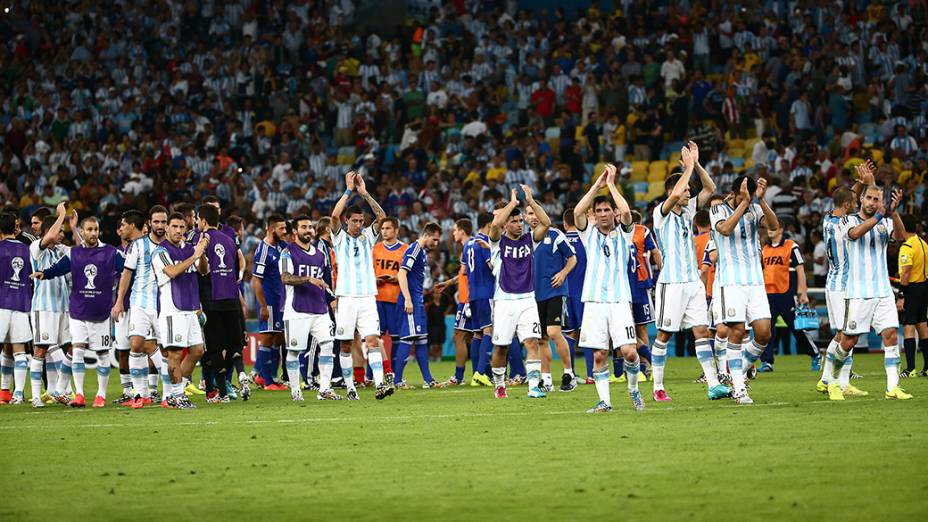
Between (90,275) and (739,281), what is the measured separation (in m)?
8.65

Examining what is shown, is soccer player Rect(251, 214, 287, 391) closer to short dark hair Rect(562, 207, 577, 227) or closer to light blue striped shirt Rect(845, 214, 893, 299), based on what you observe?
short dark hair Rect(562, 207, 577, 227)

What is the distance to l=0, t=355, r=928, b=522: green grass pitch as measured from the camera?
8430mm

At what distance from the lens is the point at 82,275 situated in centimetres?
1762

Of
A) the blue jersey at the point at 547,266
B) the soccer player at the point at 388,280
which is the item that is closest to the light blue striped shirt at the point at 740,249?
the blue jersey at the point at 547,266

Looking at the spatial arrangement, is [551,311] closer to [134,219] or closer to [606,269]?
[606,269]

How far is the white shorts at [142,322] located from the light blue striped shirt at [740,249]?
7187 mm

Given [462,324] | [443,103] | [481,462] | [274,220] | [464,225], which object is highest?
[443,103]

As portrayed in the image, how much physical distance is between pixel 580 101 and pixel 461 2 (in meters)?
6.96

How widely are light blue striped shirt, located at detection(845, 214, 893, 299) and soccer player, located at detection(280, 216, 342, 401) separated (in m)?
6.60

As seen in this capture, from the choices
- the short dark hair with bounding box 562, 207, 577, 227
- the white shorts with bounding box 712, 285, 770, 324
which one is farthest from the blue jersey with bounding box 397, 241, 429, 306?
the white shorts with bounding box 712, 285, 770, 324

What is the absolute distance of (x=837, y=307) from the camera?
1565 centimetres

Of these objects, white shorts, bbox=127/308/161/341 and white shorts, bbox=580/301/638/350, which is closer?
white shorts, bbox=580/301/638/350

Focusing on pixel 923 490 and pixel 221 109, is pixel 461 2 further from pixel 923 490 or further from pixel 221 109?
pixel 923 490

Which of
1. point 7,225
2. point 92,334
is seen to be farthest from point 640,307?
point 7,225
